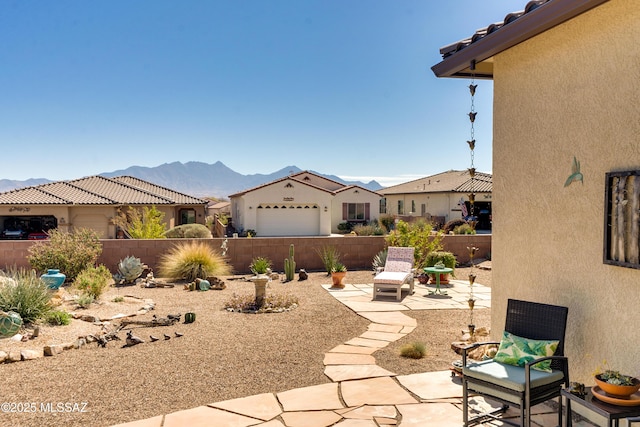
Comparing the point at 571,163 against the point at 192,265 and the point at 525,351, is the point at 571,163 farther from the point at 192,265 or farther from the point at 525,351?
the point at 192,265

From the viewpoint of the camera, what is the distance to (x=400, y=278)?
10797 mm

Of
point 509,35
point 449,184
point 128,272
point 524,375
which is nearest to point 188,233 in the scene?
point 128,272

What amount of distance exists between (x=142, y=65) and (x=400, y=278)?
2734 centimetres

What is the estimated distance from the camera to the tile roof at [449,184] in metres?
34.8

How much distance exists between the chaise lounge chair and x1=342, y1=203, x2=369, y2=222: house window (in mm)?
24858

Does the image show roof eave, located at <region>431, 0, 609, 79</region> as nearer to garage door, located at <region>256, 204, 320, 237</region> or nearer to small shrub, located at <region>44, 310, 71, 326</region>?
small shrub, located at <region>44, 310, 71, 326</region>

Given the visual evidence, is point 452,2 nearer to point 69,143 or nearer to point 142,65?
point 142,65

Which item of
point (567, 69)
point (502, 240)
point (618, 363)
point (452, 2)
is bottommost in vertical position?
point (618, 363)

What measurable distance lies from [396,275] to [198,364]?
20.4 feet

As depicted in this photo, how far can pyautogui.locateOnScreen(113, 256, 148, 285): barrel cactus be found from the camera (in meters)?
12.8

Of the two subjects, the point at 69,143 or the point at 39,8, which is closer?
the point at 39,8

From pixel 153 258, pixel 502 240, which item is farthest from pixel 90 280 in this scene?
pixel 502 240

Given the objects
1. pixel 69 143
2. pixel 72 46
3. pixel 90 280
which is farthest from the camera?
pixel 69 143

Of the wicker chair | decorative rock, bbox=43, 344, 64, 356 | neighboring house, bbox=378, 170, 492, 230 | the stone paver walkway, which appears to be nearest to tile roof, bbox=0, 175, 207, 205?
neighboring house, bbox=378, 170, 492, 230
